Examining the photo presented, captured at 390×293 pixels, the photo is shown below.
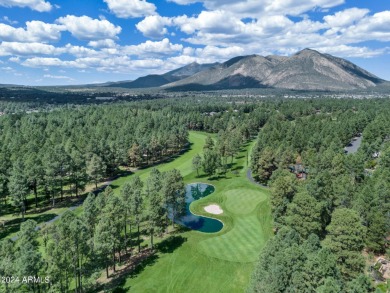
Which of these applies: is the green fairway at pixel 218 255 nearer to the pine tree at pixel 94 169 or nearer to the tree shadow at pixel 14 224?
the pine tree at pixel 94 169

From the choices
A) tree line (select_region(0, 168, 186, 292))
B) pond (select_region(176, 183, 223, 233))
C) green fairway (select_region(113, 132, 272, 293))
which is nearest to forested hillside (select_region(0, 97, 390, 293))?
tree line (select_region(0, 168, 186, 292))

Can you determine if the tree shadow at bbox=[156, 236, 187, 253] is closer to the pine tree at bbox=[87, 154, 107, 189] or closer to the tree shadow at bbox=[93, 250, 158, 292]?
the tree shadow at bbox=[93, 250, 158, 292]

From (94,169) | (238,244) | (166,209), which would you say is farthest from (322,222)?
(94,169)

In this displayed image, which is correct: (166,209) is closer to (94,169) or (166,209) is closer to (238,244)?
(238,244)

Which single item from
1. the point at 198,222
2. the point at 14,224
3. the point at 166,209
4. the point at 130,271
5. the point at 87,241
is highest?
the point at 87,241

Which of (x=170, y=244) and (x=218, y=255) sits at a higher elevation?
(x=218, y=255)

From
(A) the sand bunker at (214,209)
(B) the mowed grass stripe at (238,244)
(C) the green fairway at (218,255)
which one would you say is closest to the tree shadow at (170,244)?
(C) the green fairway at (218,255)
